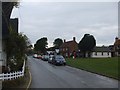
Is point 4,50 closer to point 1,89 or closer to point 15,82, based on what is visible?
point 15,82

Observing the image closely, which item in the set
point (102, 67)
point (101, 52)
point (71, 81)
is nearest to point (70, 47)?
point (101, 52)

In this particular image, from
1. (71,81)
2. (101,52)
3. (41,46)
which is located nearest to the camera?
(71,81)

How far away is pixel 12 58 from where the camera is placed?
31672 mm

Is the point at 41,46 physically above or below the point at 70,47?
above

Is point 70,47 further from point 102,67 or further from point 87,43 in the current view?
point 102,67

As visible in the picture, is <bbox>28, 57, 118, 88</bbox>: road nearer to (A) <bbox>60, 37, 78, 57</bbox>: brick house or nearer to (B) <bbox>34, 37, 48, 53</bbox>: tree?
(A) <bbox>60, 37, 78, 57</bbox>: brick house

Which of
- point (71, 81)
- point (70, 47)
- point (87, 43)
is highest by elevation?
point (87, 43)

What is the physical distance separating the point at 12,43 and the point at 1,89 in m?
12.1

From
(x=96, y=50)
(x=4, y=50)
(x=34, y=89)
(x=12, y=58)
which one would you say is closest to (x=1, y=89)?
(x=34, y=89)

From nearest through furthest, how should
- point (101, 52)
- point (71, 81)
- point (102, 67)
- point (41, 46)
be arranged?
point (71, 81) < point (102, 67) < point (101, 52) < point (41, 46)

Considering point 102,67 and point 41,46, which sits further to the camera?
point 41,46

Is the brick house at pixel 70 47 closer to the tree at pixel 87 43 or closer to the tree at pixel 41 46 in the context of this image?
the tree at pixel 87 43

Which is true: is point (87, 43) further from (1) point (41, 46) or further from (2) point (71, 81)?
(2) point (71, 81)

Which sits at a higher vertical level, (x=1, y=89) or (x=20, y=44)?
(x=20, y=44)
